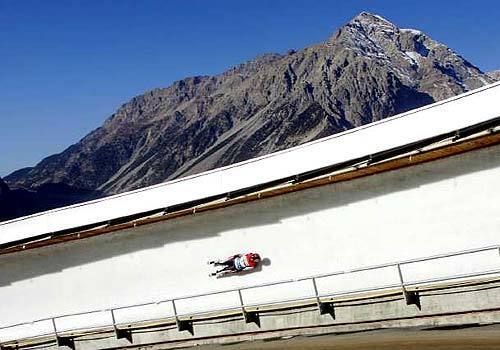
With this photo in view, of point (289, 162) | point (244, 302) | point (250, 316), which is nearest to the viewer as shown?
point (250, 316)

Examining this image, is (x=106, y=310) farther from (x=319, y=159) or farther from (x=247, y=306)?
(x=319, y=159)

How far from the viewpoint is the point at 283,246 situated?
1722cm

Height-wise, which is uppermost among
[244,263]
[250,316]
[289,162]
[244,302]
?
[289,162]

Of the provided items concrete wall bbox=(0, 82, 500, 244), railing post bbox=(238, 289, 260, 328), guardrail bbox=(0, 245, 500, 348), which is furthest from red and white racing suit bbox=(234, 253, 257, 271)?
concrete wall bbox=(0, 82, 500, 244)

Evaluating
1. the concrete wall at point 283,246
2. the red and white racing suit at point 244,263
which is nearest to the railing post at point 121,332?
the concrete wall at point 283,246

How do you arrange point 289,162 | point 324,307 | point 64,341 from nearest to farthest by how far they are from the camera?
point 324,307 < point 289,162 < point 64,341

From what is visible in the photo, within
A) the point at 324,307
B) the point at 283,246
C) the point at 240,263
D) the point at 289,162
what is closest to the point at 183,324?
the point at 240,263

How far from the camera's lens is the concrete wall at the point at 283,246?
14.7 m

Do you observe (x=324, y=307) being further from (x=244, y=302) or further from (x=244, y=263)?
(x=244, y=263)

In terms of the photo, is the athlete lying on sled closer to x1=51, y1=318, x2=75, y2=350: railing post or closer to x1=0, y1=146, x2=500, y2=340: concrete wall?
x1=0, y1=146, x2=500, y2=340: concrete wall

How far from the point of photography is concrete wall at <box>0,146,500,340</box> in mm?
14664

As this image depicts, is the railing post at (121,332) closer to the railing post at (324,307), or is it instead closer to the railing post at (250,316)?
the railing post at (250,316)

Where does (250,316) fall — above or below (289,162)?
below

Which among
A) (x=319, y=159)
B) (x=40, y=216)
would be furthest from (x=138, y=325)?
(x=319, y=159)
